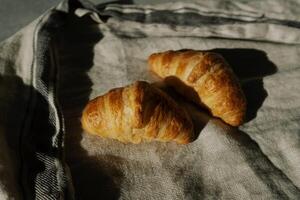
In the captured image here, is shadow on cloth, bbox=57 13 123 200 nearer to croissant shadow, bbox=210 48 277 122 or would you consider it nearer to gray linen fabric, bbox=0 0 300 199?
gray linen fabric, bbox=0 0 300 199

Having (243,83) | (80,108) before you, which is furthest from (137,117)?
(243,83)

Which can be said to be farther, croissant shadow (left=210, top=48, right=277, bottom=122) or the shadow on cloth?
croissant shadow (left=210, top=48, right=277, bottom=122)

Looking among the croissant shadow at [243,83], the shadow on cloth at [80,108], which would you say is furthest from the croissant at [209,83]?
the shadow on cloth at [80,108]

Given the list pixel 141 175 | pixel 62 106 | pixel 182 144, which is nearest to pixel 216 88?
pixel 182 144

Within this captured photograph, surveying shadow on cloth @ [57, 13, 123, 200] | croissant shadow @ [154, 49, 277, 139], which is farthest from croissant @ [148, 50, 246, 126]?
shadow on cloth @ [57, 13, 123, 200]

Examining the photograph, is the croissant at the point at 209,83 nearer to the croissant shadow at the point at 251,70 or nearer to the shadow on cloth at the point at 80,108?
the croissant shadow at the point at 251,70

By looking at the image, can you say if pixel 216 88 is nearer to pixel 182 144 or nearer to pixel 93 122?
pixel 182 144
